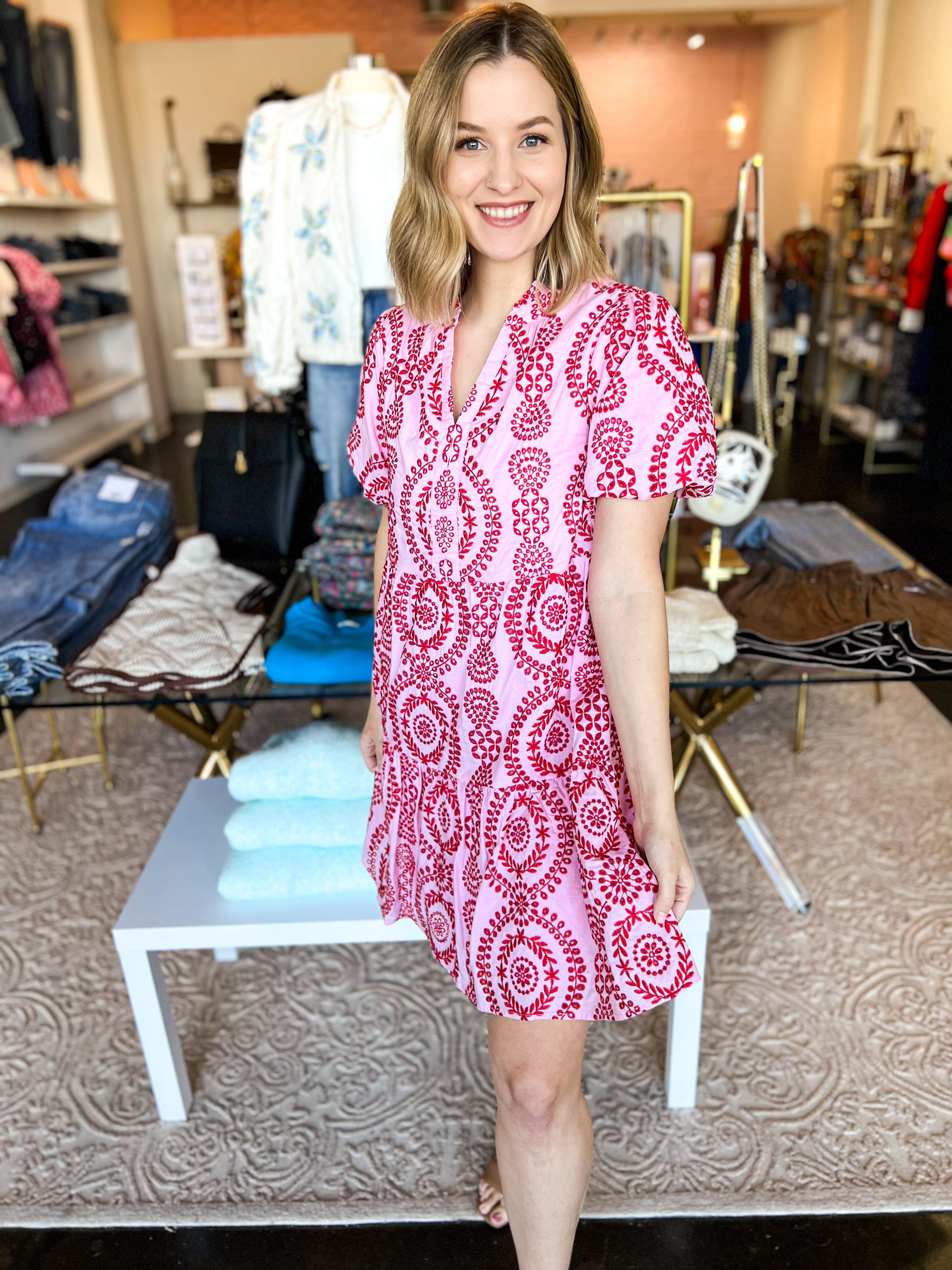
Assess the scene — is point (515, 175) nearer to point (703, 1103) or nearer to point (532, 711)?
point (532, 711)

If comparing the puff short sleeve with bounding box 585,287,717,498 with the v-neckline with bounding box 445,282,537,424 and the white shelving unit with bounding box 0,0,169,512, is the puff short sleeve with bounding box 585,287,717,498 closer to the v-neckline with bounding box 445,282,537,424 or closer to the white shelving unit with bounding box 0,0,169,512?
the v-neckline with bounding box 445,282,537,424

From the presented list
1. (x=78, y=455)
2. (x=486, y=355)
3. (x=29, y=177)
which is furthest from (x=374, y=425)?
(x=29, y=177)

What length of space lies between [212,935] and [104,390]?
20.1ft

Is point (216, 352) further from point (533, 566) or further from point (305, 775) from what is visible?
point (533, 566)

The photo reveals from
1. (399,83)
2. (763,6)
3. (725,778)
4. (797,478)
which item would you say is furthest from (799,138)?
(725,778)

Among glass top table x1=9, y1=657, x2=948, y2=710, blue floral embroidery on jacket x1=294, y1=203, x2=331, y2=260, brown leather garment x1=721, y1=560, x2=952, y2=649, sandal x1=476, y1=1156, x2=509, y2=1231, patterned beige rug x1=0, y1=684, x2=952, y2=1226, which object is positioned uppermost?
blue floral embroidery on jacket x1=294, y1=203, x2=331, y2=260

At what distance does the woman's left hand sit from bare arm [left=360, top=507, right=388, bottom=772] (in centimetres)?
44

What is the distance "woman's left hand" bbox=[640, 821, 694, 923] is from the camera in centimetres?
118

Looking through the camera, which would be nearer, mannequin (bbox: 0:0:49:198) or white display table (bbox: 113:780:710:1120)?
white display table (bbox: 113:780:710:1120)

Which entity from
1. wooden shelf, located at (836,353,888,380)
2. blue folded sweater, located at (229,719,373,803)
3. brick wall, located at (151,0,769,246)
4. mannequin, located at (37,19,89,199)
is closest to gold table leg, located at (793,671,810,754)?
blue folded sweater, located at (229,719,373,803)

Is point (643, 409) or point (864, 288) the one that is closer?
point (643, 409)

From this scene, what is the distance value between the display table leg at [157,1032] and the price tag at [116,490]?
6.80 ft

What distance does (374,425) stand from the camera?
1.38 metres

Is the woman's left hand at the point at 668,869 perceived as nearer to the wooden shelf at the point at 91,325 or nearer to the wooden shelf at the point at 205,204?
the wooden shelf at the point at 91,325
